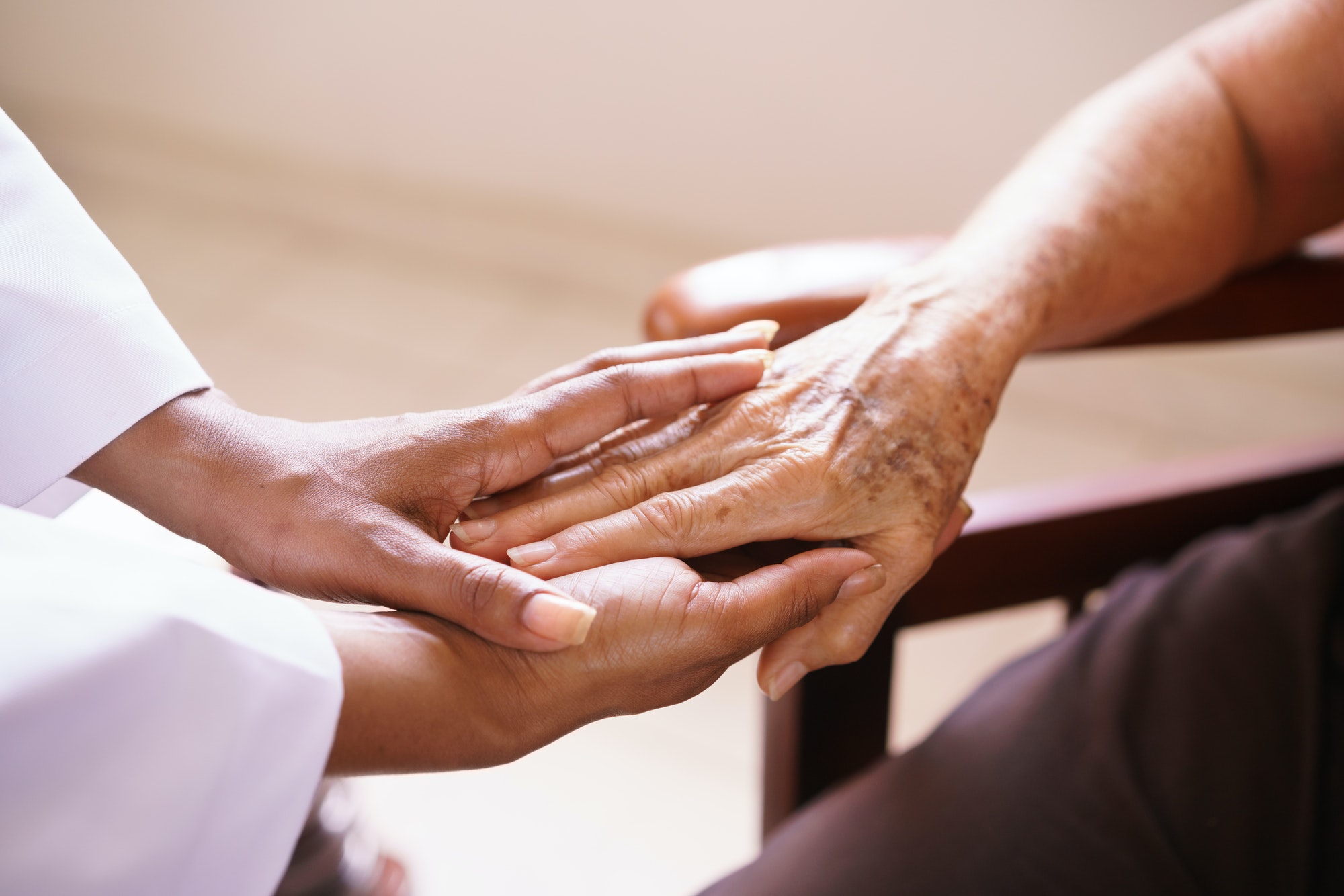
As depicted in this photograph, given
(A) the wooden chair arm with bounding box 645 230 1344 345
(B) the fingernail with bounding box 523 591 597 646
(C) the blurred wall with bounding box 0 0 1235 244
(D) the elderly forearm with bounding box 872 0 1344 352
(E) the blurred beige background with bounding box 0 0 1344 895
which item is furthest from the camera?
(C) the blurred wall with bounding box 0 0 1235 244

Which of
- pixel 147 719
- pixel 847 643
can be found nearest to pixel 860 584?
pixel 847 643

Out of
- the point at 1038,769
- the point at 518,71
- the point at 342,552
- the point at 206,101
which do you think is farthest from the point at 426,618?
the point at 206,101

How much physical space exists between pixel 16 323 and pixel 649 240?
82.3 inches

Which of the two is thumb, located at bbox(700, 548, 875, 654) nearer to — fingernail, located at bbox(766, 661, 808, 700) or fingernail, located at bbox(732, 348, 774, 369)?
fingernail, located at bbox(766, 661, 808, 700)

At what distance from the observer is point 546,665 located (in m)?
0.60

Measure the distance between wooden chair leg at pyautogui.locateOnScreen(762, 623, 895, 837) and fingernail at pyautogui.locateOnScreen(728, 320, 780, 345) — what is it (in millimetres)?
239

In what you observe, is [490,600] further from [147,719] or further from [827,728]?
[827,728]

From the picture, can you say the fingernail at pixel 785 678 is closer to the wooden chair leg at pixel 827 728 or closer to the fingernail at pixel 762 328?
the wooden chair leg at pixel 827 728

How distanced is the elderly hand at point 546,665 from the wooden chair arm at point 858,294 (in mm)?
210

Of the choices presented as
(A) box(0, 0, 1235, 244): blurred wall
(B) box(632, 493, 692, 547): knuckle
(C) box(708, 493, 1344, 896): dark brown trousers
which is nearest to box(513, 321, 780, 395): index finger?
(B) box(632, 493, 692, 547): knuckle

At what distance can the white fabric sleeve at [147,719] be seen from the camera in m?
0.47

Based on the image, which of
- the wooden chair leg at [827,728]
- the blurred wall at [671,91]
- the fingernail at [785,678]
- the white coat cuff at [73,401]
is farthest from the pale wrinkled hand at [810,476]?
the blurred wall at [671,91]

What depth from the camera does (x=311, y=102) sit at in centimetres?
258

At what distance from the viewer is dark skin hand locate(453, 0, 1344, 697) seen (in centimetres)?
70
